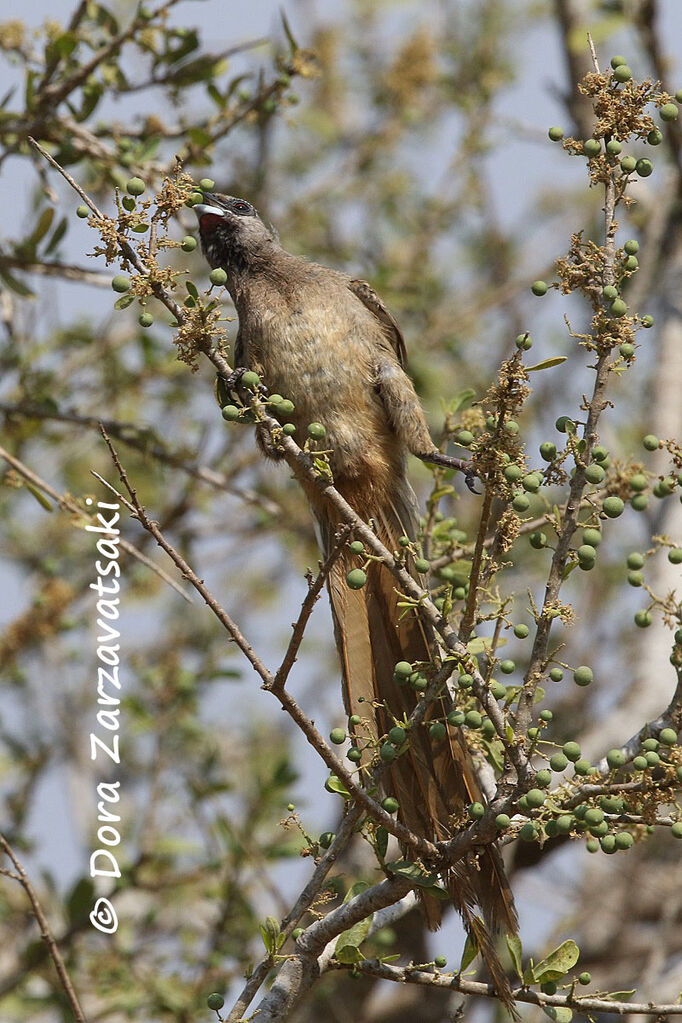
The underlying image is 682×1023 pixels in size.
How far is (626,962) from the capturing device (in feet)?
19.9

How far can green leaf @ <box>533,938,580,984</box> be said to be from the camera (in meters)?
2.49

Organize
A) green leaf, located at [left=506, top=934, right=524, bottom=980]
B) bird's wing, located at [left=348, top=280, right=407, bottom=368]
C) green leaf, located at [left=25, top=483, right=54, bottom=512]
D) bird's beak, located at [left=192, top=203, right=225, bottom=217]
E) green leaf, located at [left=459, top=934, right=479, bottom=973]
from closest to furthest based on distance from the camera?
green leaf, located at [left=506, top=934, right=524, bottom=980] < green leaf, located at [left=459, top=934, right=479, bottom=973] < green leaf, located at [left=25, top=483, right=54, bottom=512] < bird's wing, located at [left=348, top=280, right=407, bottom=368] < bird's beak, located at [left=192, top=203, right=225, bottom=217]

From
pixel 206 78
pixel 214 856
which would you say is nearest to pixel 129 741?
pixel 214 856

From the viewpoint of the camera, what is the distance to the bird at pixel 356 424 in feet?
10.5

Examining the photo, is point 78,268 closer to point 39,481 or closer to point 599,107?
point 39,481

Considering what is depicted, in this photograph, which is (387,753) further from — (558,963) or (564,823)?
(558,963)

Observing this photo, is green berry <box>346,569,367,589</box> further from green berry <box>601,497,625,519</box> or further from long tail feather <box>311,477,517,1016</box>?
green berry <box>601,497,625,519</box>

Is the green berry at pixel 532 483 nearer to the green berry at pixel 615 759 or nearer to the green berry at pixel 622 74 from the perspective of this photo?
the green berry at pixel 615 759

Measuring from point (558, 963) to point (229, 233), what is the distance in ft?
10.2

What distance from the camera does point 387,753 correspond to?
8.29 ft

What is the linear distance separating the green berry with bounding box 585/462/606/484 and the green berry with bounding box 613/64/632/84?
0.83m

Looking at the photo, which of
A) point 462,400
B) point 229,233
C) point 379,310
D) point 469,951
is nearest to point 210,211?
point 229,233

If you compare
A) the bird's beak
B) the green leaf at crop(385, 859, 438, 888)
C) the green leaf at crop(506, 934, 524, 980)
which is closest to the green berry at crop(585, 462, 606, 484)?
the green leaf at crop(385, 859, 438, 888)

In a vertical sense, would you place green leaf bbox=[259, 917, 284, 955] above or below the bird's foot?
below
